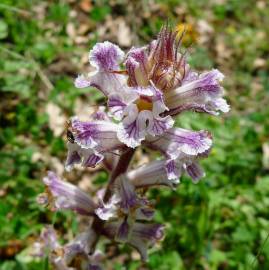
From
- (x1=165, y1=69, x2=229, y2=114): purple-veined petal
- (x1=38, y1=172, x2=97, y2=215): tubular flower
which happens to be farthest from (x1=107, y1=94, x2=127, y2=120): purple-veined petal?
(x1=38, y1=172, x2=97, y2=215): tubular flower

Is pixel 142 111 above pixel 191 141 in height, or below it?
above

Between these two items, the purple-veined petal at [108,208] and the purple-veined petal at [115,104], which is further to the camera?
the purple-veined petal at [108,208]

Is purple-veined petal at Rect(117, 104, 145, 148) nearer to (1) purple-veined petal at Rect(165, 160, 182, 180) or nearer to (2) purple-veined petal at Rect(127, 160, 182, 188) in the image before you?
(1) purple-veined petal at Rect(165, 160, 182, 180)

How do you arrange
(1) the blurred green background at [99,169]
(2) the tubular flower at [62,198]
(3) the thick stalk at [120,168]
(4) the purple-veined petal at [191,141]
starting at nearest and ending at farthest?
(4) the purple-veined petal at [191,141]
(3) the thick stalk at [120,168]
(2) the tubular flower at [62,198]
(1) the blurred green background at [99,169]

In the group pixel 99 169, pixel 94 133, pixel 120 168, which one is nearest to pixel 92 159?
pixel 94 133

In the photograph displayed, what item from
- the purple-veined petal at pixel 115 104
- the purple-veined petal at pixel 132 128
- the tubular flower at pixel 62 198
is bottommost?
the tubular flower at pixel 62 198

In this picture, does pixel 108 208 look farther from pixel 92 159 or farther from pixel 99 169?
pixel 99 169

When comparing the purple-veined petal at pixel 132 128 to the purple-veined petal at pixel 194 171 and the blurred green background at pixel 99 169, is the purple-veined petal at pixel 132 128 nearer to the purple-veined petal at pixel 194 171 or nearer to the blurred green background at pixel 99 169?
the purple-veined petal at pixel 194 171

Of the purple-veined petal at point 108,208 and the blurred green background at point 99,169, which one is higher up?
the purple-veined petal at point 108,208

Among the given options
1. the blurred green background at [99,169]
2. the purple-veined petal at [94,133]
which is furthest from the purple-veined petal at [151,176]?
the blurred green background at [99,169]

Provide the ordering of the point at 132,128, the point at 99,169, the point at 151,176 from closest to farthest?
the point at 132,128 < the point at 151,176 < the point at 99,169
